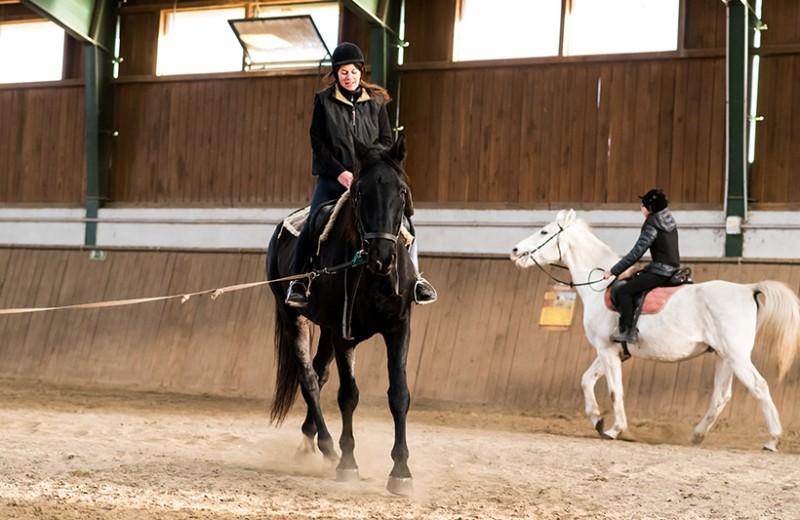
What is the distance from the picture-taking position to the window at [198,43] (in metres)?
16.3

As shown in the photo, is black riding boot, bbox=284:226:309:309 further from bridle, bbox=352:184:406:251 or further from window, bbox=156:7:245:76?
window, bbox=156:7:245:76

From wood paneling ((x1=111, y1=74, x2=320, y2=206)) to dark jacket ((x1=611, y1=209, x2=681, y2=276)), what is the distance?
21.1ft

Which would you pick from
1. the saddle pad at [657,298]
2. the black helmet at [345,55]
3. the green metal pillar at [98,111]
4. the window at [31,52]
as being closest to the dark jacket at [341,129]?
the black helmet at [345,55]

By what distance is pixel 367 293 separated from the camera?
6441mm

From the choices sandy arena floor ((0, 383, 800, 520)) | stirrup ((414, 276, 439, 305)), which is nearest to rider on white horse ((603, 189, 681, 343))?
sandy arena floor ((0, 383, 800, 520))

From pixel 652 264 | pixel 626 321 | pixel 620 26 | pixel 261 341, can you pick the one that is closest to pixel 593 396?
pixel 626 321

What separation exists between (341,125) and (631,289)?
436 cm

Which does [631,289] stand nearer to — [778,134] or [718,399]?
[718,399]

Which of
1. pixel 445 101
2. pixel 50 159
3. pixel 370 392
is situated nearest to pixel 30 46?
pixel 50 159

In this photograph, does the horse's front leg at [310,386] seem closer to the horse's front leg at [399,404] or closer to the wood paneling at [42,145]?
the horse's front leg at [399,404]

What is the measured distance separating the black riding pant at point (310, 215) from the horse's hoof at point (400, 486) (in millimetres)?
1710

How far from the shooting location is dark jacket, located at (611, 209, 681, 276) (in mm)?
10258

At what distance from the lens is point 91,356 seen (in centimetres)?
1516

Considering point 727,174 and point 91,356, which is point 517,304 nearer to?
point 727,174
